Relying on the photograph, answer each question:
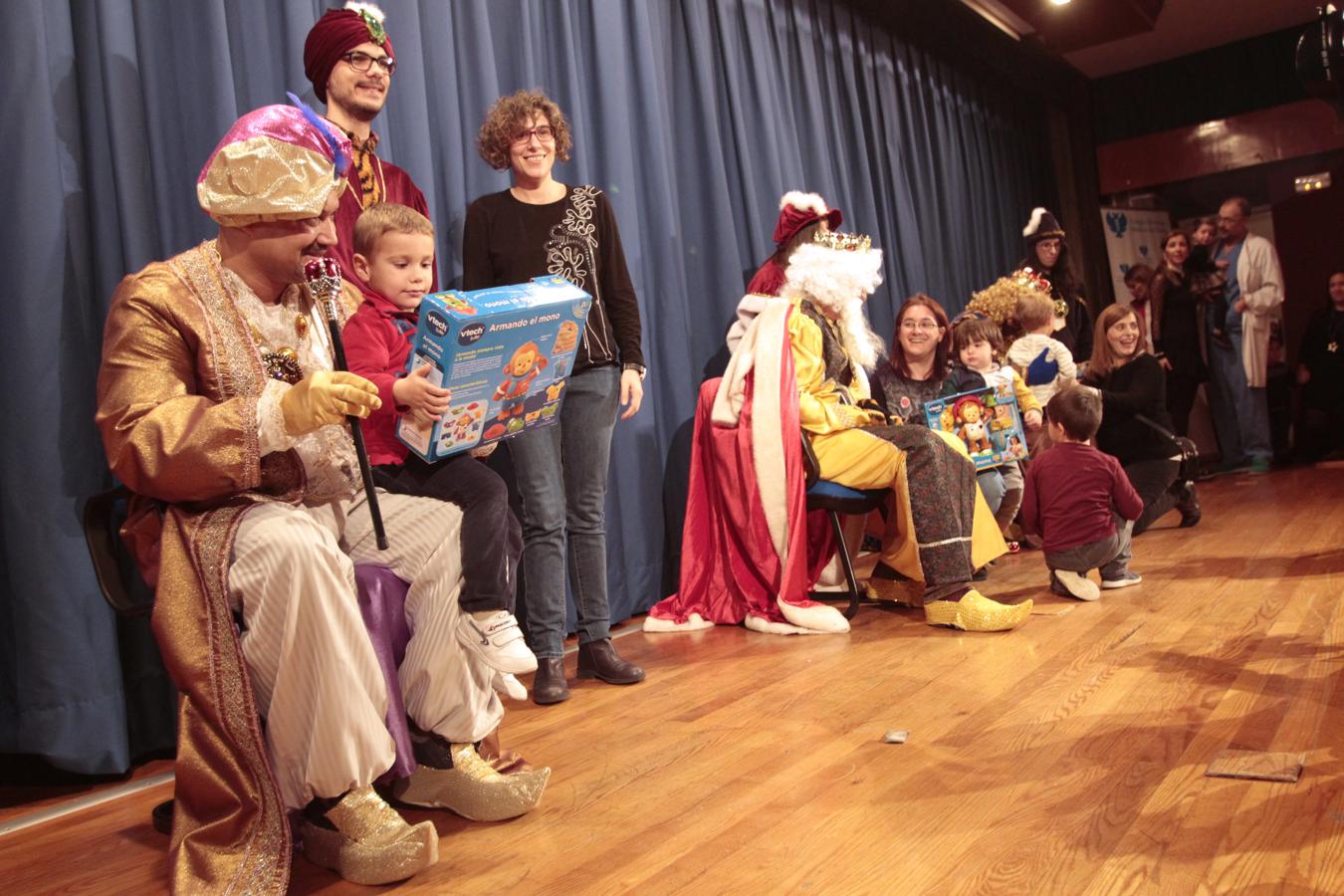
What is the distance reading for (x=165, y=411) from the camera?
168 centimetres

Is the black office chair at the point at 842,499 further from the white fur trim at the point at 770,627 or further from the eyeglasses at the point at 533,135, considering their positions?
the eyeglasses at the point at 533,135

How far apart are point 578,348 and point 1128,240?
7125 millimetres

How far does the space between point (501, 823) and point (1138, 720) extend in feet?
3.95

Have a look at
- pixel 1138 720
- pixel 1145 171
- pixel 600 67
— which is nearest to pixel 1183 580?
pixel 1138 720

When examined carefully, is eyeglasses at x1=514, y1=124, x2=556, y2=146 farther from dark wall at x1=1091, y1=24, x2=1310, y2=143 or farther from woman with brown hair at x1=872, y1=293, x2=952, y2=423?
dark wall at x1=1091, y1=24, x2=1310, y2=143

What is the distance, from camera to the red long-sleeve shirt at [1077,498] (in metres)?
3.56

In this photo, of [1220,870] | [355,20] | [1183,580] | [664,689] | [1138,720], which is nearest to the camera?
[1220,870]

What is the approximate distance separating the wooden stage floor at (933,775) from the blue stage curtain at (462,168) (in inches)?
20.8

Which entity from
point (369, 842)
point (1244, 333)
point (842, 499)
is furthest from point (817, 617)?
point (1244, 333)

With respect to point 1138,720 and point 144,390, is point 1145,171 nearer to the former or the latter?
point 1138,720

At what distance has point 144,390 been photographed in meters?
1.71

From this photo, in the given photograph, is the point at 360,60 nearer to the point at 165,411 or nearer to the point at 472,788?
the point at 165,411

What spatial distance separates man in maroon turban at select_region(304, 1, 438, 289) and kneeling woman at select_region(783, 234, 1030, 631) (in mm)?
1521

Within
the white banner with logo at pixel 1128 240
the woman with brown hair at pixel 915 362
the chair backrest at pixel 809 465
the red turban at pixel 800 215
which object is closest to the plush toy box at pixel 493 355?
the chair backrest at pixel 809 465
